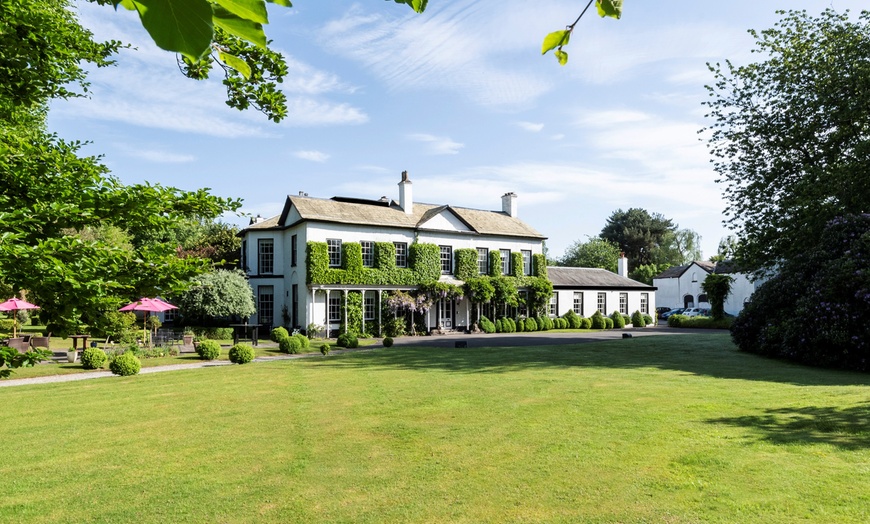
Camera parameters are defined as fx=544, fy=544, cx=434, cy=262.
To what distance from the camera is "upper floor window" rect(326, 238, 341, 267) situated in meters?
33.2

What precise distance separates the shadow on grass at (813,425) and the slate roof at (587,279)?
33.0 metres

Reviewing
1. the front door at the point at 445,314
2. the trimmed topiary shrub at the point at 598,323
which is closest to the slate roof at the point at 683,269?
the trimmed topiary shrub at the point at 598,323

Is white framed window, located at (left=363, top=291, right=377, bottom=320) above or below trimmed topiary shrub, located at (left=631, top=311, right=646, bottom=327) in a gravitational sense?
above

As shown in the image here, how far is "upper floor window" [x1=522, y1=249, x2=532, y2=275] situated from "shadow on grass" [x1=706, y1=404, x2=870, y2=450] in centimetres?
3086

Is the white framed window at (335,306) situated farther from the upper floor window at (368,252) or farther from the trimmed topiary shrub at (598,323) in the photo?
the trimmed topiary shrub at (598,323)

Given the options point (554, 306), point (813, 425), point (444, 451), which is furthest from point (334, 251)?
point (813, 425)

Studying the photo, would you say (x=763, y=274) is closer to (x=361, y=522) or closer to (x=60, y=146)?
(x=361, y=522)

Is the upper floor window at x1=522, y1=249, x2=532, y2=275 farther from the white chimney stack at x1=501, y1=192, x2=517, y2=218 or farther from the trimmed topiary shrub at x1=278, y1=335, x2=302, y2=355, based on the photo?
the trimmed topiary shrub at x1=278, y1=335, x2=302, y2=355

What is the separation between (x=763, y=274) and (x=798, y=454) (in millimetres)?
17361

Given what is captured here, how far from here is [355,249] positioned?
→ 3366cm

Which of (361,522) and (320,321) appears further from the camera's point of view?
(320,321)

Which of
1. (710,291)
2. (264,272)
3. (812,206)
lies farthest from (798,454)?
(710,291)

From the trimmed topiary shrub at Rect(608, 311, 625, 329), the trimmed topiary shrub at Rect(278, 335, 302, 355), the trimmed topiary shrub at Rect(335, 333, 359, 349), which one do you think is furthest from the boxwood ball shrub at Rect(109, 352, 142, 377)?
the trimmed topiary shrub at Rect(608, 311, 625, 329)

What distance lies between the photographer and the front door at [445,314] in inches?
1459
